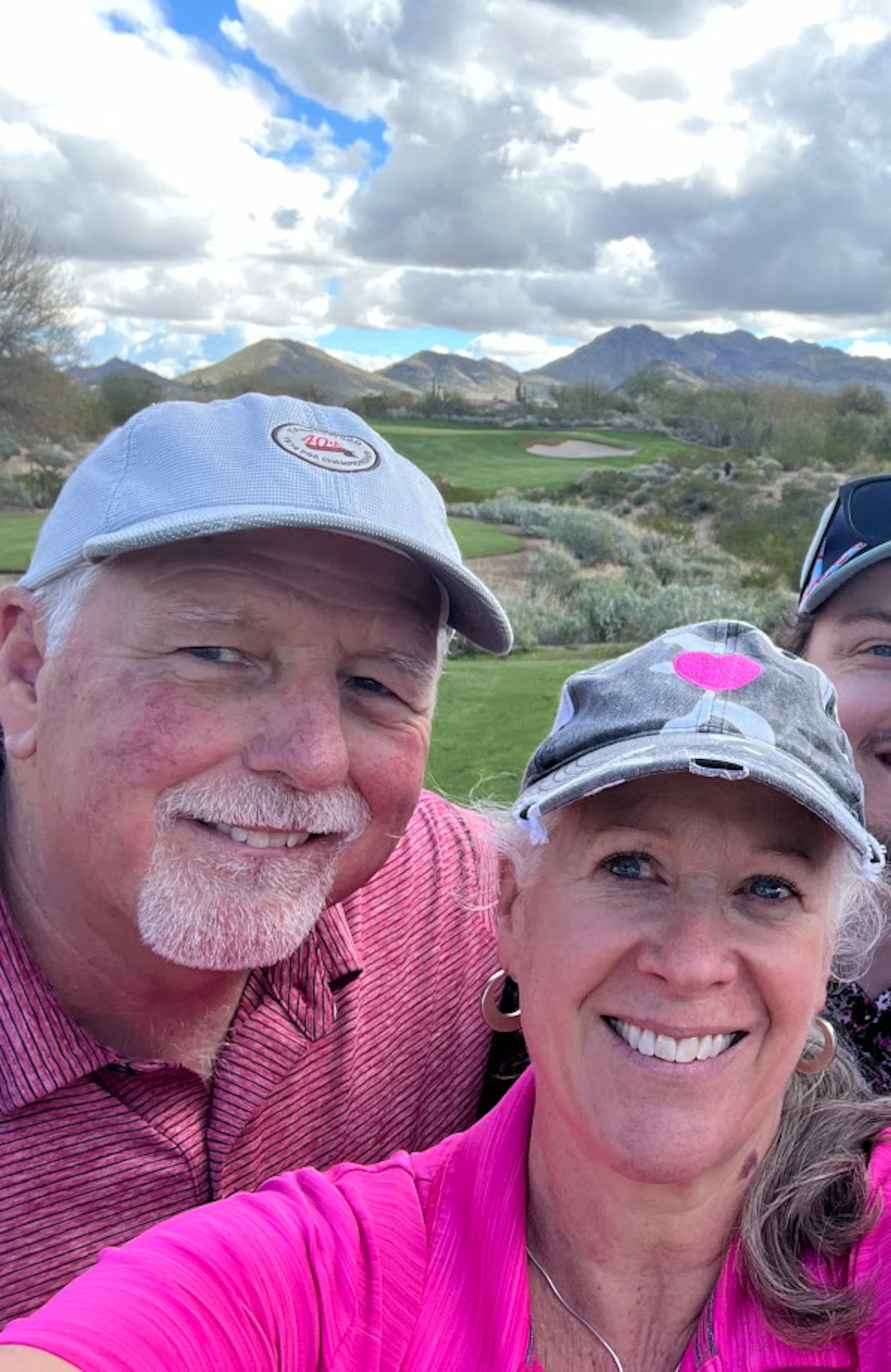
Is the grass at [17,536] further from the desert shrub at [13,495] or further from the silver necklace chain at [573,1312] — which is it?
the silver necklace chain at [573,1312]

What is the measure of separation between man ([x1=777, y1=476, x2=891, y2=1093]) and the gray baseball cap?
82cm

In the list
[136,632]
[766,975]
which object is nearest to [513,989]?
[766,975]

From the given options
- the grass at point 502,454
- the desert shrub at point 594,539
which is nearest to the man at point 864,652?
the desert shrub at point 594,539

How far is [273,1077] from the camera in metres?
1.75

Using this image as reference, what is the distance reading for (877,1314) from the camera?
1166mm

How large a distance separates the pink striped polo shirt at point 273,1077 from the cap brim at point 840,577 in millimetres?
865

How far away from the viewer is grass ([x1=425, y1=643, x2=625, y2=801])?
359 cm

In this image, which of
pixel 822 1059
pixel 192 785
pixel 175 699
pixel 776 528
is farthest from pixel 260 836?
pixel 776 528

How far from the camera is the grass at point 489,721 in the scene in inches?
141

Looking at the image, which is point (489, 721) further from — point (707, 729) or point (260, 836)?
point (707, 729)

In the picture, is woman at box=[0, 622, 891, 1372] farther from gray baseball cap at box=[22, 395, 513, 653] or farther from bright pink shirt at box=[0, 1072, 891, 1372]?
gray baseball cap at box=[22, 395, 513, 653]

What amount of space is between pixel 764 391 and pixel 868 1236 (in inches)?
775

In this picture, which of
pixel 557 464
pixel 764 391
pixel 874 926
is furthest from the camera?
pixel 764 391

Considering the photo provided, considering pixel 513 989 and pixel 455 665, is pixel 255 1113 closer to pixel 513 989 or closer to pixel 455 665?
pixel 513 989
